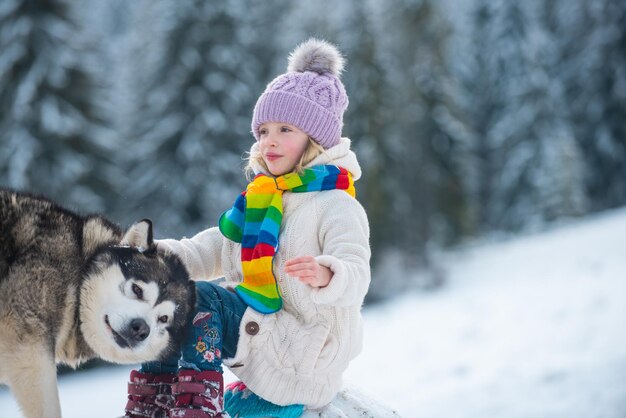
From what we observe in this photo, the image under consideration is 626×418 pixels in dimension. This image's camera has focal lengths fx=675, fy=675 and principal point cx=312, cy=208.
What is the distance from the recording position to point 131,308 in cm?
298

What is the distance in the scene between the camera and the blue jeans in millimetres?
2979

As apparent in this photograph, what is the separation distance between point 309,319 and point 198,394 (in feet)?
2.15

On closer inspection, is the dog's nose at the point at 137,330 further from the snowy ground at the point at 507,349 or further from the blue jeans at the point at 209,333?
the snowy ground at the point at 507,349

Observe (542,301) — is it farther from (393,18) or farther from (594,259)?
(393,18)

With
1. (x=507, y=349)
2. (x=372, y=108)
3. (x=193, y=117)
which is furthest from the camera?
(x=372, y=108)

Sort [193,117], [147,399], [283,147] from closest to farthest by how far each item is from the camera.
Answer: [147,399]
[283,147]
[193,117]

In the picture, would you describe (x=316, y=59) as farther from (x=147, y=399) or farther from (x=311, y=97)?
(x=147, y=399)

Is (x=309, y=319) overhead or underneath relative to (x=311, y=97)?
underneath

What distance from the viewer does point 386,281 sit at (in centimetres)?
2239

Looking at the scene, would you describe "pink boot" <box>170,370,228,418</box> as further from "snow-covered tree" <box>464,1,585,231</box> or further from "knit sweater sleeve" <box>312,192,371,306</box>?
"snow-covered tree" <box>464,1,585,231</box>

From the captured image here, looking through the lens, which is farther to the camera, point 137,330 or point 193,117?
point 193,117

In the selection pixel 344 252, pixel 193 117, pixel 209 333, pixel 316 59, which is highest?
pixel 193 117

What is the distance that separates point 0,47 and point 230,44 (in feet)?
19.3

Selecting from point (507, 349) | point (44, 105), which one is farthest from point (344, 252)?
point (44, 105)
